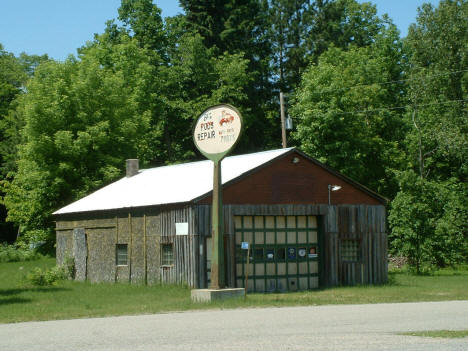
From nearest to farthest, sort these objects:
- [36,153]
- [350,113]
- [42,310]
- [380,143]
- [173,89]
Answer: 1. [42,310]
2. [36,153]
3. [350,113]
4. [380,143]
5. [173,89]

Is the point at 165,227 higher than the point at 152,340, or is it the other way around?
the point at 165,227

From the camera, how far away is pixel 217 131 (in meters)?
24.8

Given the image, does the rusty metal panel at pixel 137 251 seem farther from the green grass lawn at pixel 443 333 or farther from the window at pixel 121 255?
the green grass lawn at pixel 443 333

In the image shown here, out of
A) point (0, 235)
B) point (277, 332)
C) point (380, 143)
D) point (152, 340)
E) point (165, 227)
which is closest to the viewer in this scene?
point (152, 340)

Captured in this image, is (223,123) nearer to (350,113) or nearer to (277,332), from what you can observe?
(277,332)

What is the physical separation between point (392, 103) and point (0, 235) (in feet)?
118

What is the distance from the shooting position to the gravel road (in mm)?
12570

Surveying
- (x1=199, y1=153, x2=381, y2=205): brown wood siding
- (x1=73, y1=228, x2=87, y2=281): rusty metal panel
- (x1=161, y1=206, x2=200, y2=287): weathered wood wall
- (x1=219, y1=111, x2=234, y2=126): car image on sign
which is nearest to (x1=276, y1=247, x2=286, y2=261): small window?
(x1=199, y1=153, x2=381, y2=205): brown wood siding

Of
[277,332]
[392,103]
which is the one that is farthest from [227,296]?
[392,103]

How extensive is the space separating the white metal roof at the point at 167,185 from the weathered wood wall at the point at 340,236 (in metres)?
1.72

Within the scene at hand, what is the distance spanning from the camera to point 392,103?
2254 inches

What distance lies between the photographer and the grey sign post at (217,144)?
2394 cm

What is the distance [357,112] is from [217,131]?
29275 mm

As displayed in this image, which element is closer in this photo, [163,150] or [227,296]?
[227,296]
